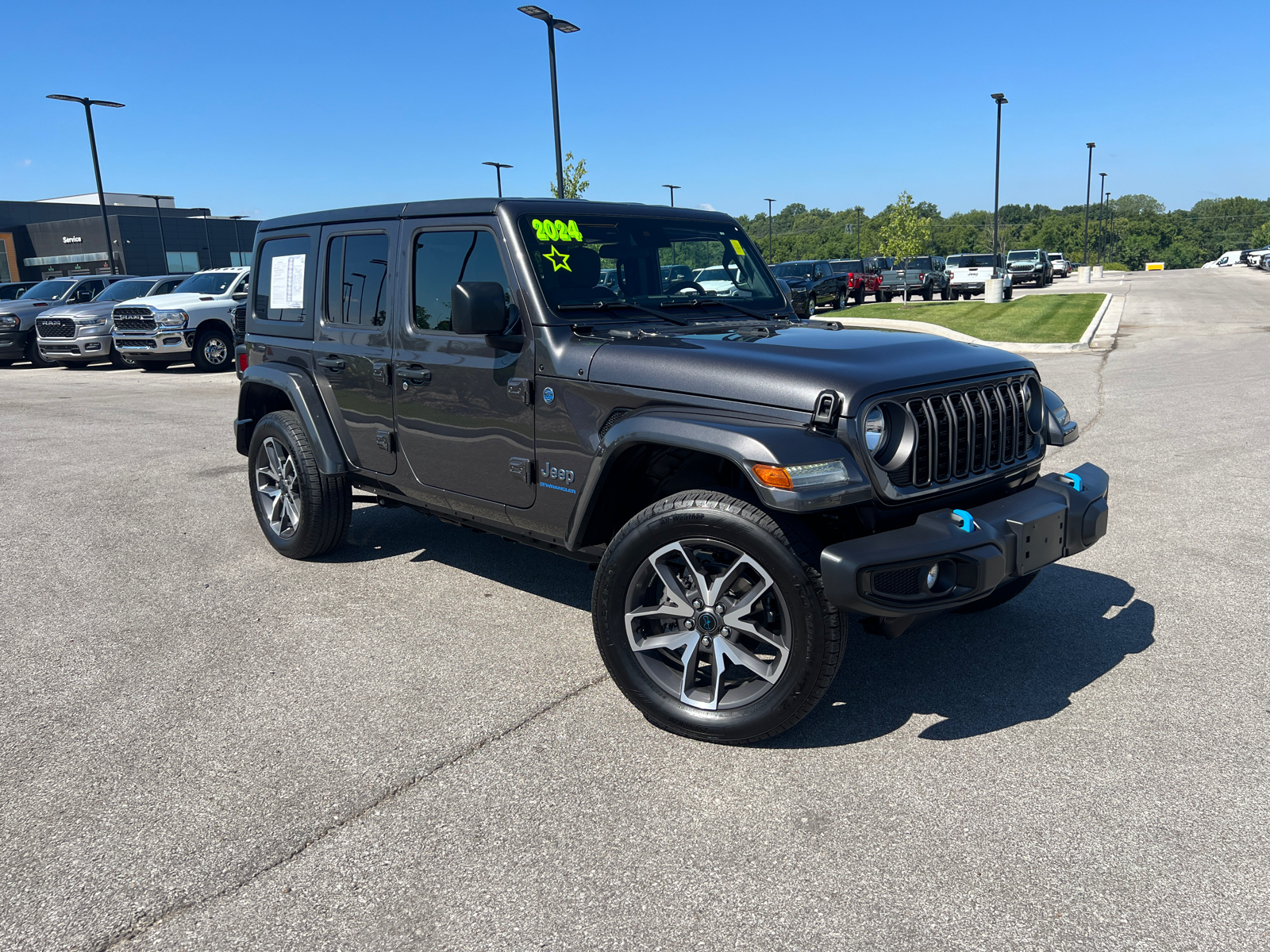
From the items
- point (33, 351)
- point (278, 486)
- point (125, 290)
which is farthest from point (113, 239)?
point (278, 486)

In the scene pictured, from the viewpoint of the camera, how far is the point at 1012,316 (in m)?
24.9

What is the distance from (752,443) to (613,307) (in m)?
1.38

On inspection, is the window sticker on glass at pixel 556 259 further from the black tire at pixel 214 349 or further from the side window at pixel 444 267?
the black tire at pixel 214 349

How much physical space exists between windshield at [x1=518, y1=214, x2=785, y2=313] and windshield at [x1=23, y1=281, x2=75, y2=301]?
2314cm

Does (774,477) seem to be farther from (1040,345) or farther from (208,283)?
(208,283)

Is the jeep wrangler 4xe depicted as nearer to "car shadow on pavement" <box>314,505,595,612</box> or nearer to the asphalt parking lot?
the asphalt parking lot

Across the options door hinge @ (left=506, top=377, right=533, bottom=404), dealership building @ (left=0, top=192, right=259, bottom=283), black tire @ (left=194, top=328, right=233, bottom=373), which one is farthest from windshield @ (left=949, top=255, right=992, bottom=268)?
dealership building @ (left=0, top=192, right=259, bottom=283)

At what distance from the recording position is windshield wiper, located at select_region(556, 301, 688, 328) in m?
4.25

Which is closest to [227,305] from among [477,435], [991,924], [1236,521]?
[477,435]

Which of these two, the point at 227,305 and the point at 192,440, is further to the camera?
the point at 227,305

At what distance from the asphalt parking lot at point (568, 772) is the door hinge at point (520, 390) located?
1.16 m

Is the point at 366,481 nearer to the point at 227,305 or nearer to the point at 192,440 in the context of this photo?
the point at 192,440

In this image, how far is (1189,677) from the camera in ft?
13.1

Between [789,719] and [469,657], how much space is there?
162 cm
